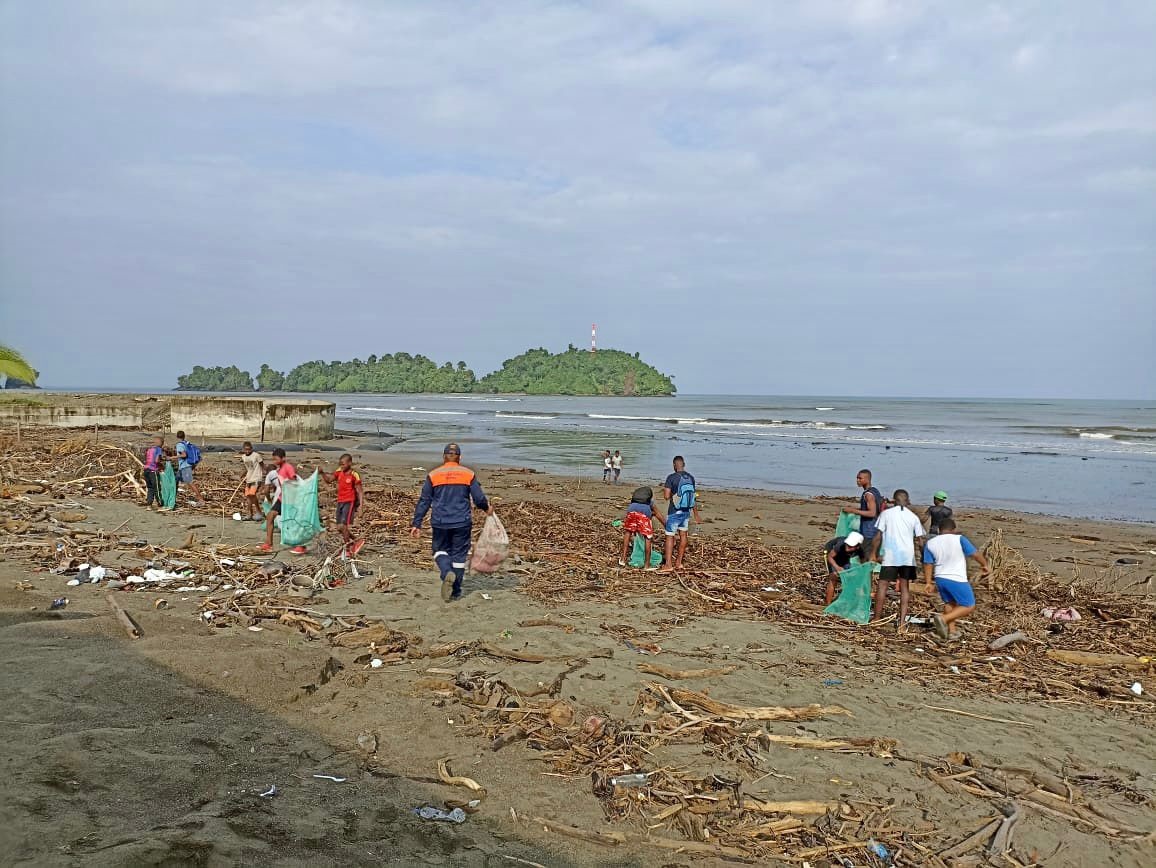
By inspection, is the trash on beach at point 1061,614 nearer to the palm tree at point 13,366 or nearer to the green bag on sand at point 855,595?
the green bag on sand at point 855,595

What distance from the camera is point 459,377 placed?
17750 cm

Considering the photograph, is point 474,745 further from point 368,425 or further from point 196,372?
point 196,372

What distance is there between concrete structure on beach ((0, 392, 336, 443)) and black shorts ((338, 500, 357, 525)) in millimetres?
21104

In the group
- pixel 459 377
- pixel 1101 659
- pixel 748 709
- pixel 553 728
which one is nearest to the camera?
pixel 553 728

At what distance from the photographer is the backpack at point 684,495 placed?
1059 cm

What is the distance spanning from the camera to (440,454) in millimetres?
32688

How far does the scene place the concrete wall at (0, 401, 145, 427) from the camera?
95.1ft

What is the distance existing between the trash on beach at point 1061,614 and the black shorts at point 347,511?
869 centimetres

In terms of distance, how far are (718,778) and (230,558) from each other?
7.69 m

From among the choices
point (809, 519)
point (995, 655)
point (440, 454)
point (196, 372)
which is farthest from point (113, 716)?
point (196, 372)

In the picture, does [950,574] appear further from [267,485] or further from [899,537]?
[267,485]

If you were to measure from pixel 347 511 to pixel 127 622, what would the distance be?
3830 mm

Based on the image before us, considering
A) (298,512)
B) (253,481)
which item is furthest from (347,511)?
(253,481)

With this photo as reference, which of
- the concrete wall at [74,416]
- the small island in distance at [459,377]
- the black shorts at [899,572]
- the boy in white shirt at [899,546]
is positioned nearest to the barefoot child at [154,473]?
the boy in white shirt at [899,546]
